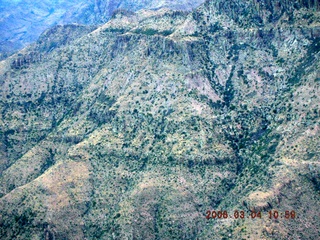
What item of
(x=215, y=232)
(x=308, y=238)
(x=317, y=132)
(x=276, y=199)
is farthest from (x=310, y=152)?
(x=215, y=232)

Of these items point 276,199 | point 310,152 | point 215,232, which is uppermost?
point 310,152

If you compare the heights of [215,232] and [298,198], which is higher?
[298,198]

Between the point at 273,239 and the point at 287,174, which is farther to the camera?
the point at 287,174

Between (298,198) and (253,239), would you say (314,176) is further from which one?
(253,239)

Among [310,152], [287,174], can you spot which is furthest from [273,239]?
[310,152]

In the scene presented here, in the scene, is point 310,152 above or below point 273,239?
above

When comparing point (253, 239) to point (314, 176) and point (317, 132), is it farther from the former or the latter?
point (317, 132)

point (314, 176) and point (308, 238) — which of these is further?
point (314, 176)

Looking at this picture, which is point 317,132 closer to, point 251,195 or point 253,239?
point 251,195
